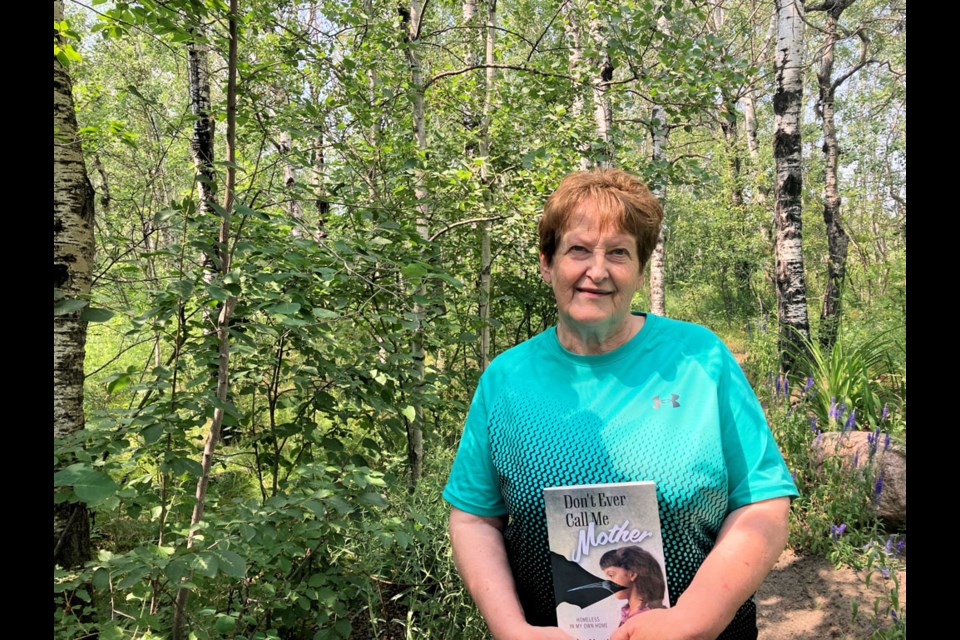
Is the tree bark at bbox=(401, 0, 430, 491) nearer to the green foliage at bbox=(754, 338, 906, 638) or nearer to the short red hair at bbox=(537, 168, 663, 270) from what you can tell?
the short red hair at bbox=(537, 168, 663, 270)

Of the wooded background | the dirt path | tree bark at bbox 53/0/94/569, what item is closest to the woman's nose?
the wooded background

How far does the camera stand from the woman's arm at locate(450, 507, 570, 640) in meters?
1.28

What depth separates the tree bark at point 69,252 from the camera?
2.37 m

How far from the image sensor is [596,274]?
1.38 m

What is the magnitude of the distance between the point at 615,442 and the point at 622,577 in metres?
0.28

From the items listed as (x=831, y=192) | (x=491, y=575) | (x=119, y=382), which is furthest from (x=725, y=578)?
(x=831, y=192)

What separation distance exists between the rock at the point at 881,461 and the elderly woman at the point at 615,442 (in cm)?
299

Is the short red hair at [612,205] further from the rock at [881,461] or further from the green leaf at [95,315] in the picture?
the rock at [881,461]

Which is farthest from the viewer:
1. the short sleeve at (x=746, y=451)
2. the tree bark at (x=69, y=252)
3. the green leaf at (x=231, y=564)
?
the tree bark at (x=69, y=252)

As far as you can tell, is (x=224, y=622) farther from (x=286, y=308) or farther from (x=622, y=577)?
(x=622, y=577)

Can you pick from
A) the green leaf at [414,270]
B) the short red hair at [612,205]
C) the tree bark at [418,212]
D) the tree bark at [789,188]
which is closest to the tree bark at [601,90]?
the tree bark at [418,212]

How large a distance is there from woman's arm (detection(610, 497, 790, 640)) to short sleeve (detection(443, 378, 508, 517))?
414mm
